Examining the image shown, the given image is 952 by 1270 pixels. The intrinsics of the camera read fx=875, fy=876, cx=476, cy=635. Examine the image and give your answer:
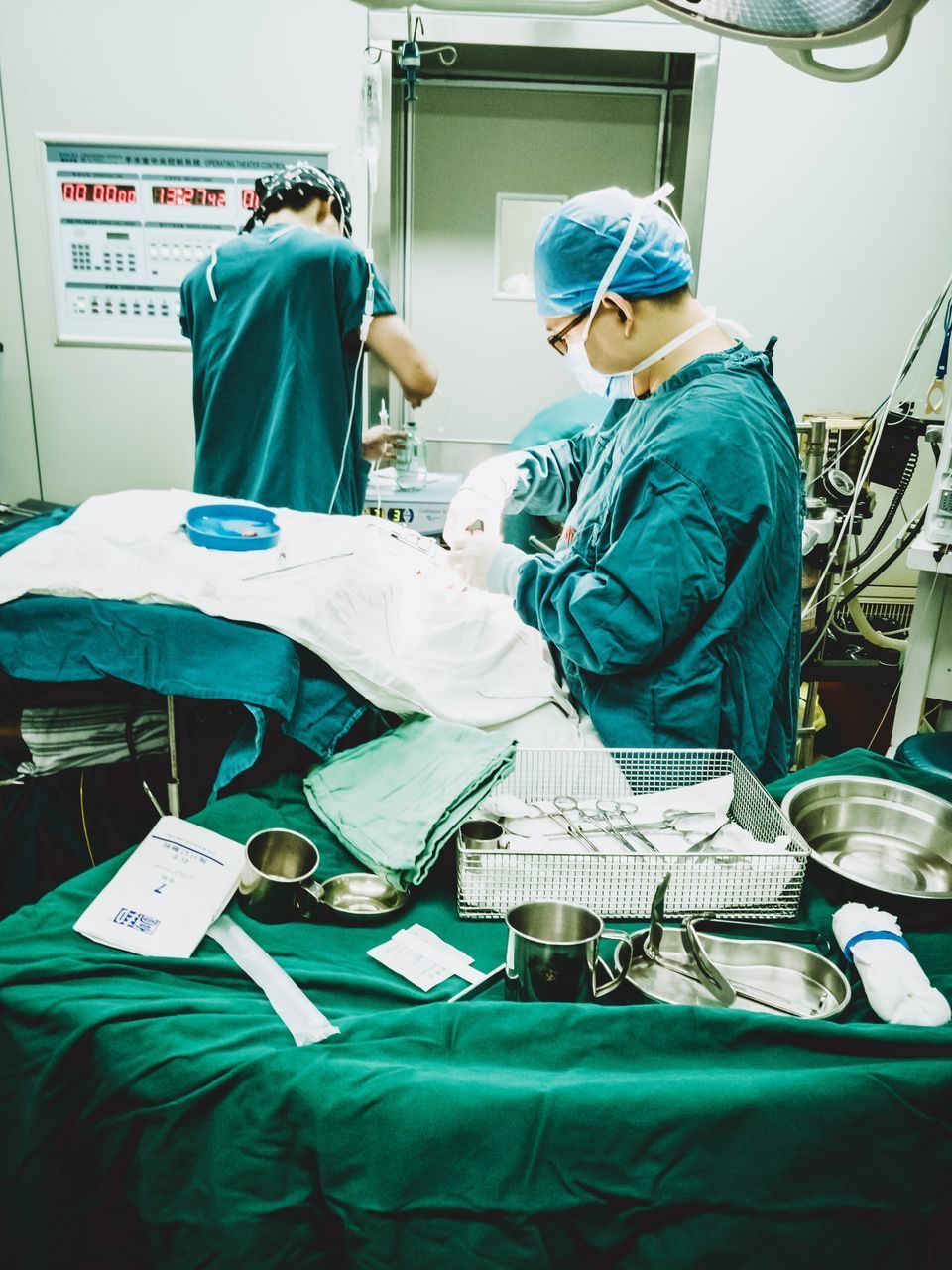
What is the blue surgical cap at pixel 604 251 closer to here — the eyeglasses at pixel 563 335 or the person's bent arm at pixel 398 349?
the eyeglasses at pixel 563 335

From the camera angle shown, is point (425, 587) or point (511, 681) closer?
point (511, 681)

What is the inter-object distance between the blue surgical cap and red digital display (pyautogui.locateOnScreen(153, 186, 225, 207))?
6.56 feet

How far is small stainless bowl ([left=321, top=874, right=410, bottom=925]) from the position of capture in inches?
41.0

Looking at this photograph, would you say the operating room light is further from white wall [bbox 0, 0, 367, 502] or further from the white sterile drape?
white wall [bbox 0, 0, 367, 502]

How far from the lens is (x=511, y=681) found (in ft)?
5.11

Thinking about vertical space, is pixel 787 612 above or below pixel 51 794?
above

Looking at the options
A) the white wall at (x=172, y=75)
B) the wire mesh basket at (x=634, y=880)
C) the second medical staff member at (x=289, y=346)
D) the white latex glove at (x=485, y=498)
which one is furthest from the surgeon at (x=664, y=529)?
the white wall at (x=172, y=75)

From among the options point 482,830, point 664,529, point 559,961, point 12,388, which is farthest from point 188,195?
point 559,961

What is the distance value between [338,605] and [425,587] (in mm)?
361

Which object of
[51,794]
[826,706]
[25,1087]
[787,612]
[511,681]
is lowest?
[826,706]

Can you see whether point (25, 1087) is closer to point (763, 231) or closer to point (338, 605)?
point (338, 605)

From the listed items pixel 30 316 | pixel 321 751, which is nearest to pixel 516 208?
pixel 30 316

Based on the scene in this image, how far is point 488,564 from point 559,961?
894mm

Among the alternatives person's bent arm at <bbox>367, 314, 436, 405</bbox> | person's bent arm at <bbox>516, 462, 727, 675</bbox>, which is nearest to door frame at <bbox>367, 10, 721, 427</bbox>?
person's bent arm at <bbox>367, 314, 436, 405</bbox>
